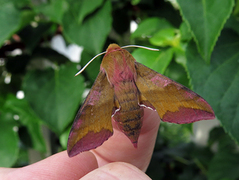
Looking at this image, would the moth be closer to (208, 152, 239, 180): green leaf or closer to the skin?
the skin

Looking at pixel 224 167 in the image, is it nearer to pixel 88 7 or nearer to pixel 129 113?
pixel 129 113

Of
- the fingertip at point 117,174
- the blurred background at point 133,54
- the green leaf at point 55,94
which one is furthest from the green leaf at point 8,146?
the fingertip at point 117,174

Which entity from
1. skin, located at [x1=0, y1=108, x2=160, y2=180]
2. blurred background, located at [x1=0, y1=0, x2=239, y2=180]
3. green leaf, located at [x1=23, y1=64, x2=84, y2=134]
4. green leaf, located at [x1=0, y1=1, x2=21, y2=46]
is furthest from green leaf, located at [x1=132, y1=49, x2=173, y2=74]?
green leaf, located at [x1=0, y1=1, x2=21, y2=46]

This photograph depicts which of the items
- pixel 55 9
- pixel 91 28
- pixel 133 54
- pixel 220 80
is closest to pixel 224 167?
pixel 220 80

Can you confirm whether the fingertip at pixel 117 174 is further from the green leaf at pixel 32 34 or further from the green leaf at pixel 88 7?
the green leaf at pixel 32 34

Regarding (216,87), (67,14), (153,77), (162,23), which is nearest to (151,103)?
(153,77)

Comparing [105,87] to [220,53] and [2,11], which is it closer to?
[220,53]
